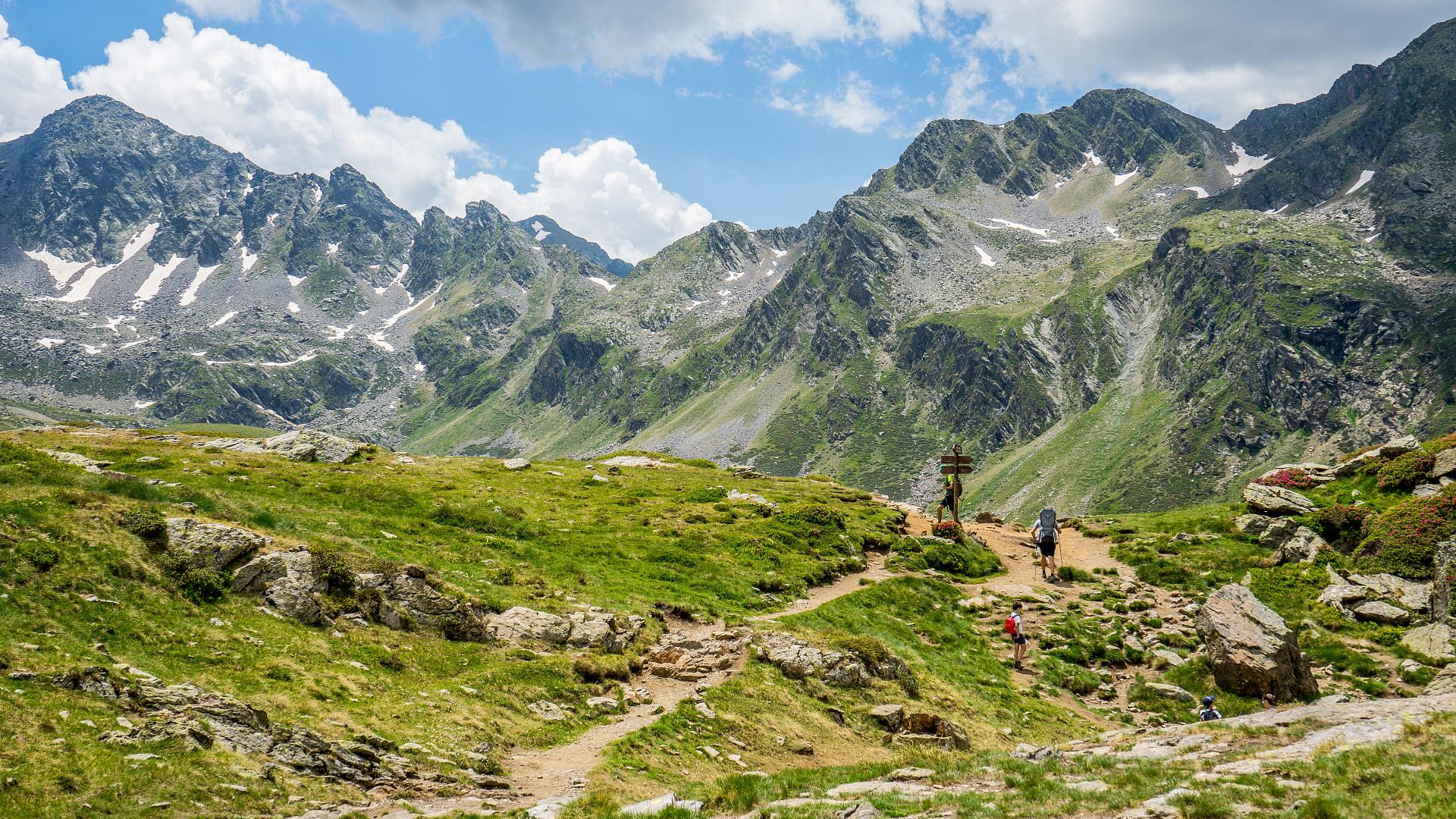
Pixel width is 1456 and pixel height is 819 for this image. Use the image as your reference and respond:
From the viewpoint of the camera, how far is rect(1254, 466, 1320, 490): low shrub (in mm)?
55344

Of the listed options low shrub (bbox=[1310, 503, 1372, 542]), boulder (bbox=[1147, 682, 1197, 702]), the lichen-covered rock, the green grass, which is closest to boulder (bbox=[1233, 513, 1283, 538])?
low shrub (bbox=[1310, 503, 1372, 542])

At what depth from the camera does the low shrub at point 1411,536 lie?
38.3 metres

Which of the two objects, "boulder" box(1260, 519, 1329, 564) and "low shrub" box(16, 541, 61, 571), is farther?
"boulder" box(1260, 519, 1329, 564)

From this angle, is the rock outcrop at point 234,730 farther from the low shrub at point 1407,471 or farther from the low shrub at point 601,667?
the low shrub at point 1407,471

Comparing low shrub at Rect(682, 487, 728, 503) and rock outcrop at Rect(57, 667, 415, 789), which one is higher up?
low shrub at Rect(682, 487, 728, 503)

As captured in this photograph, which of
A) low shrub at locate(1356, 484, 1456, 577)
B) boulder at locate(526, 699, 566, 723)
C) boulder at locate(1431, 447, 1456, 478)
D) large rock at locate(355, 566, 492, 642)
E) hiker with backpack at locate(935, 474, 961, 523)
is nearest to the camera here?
boulder at locate(526, 699, 566, 723)

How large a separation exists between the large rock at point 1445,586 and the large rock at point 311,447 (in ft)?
227

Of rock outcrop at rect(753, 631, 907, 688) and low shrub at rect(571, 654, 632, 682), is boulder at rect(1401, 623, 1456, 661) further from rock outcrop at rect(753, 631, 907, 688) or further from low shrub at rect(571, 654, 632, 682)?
low shrub at rect(571, 654, 632, 682)

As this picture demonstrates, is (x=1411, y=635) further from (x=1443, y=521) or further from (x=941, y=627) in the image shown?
(x=941, y=627)

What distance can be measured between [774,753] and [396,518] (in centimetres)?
2713

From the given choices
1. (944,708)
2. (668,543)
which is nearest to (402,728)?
(944,708)

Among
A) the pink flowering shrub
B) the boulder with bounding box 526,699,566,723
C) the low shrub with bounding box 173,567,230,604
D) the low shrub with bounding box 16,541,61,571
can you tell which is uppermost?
the pink flowering shrub

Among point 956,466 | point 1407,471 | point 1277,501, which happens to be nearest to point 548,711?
point 956,466

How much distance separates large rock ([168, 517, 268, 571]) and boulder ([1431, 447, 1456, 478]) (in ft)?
215
